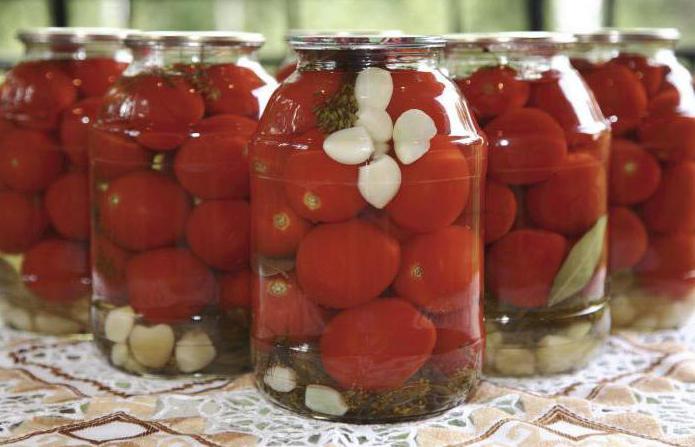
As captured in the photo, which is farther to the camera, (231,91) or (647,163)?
(647,163)

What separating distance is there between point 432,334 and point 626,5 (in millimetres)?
1345

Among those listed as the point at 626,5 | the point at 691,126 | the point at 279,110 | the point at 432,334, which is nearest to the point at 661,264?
the point at 691,126

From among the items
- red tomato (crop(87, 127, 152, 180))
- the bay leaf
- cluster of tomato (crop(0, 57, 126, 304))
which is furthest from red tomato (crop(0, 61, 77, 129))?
the bay leaf

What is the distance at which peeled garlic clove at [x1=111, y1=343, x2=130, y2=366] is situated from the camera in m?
0.93

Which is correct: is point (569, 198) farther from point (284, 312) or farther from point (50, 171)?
point (50, 171)

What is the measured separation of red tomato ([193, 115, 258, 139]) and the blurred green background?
3.80 ft

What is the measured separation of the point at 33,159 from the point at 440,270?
0.48 meters

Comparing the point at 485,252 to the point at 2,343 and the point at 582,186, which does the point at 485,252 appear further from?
the point at 2,343

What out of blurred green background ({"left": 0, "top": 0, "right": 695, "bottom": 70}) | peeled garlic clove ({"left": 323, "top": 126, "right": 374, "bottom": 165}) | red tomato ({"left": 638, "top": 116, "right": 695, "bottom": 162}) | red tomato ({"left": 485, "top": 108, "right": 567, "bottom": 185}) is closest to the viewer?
peeled garlic clove ({"left": 323, "top": 126, "right": 374, "bottom": 165})

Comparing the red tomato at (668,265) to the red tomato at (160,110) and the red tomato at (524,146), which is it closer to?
the red tomato at (524,146)

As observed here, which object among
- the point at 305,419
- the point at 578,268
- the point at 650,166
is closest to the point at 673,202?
the point at 650,166

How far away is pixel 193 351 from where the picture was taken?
0.92m

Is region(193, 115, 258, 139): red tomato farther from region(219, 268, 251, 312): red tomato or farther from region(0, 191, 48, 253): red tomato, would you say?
region(0, 191, 48, 253): red tomato

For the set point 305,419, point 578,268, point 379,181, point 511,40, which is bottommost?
point 305,419
